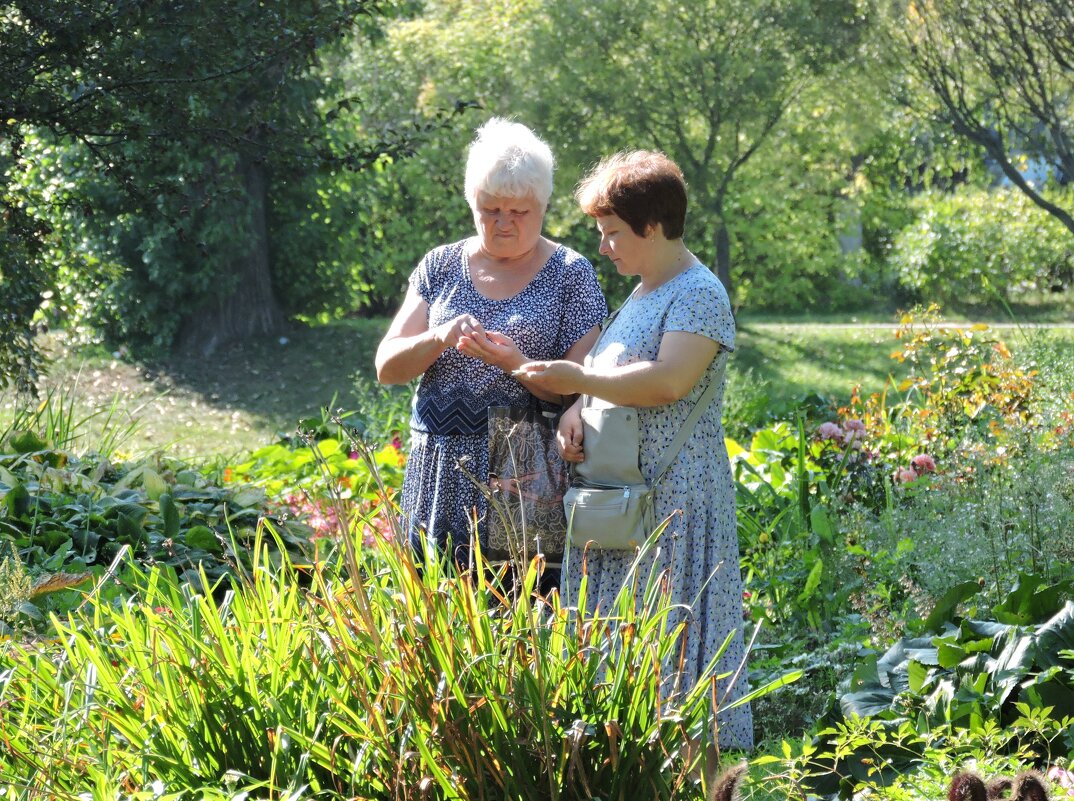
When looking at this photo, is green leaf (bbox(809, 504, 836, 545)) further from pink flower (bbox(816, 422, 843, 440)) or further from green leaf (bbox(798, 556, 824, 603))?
pink flower (bbox(816, 422, 843, 440))

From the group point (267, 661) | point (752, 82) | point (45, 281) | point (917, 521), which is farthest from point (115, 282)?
point (267, 661)

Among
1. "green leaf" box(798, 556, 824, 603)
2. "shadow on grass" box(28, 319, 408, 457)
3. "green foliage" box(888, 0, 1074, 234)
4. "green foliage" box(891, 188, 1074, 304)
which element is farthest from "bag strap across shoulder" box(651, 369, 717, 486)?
"green foliage" box(891, 188, 1074, 304)

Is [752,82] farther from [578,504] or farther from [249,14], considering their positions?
[578,504]

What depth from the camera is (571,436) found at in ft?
10.3

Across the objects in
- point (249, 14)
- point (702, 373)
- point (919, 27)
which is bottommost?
point (702, 373)

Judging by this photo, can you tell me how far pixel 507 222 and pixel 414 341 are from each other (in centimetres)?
40

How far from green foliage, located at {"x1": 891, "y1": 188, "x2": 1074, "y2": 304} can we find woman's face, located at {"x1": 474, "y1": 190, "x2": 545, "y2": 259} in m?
14.6

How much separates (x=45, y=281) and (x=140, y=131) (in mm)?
856

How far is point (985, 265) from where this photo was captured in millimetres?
17344

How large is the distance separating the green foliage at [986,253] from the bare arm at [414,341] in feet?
47.9

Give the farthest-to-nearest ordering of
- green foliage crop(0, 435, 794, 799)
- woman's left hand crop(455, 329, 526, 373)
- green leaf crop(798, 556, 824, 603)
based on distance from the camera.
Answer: green leaf crop(798, 556, 824, 603)
woman's left hand crop(455, 329, 526, 373)
green foliage crop(0, 435, 794, 799)

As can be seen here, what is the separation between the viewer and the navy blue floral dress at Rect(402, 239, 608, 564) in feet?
11.0

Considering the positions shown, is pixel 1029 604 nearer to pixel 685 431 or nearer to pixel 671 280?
pixel 685 431

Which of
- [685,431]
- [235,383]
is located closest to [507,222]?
[685,431]
